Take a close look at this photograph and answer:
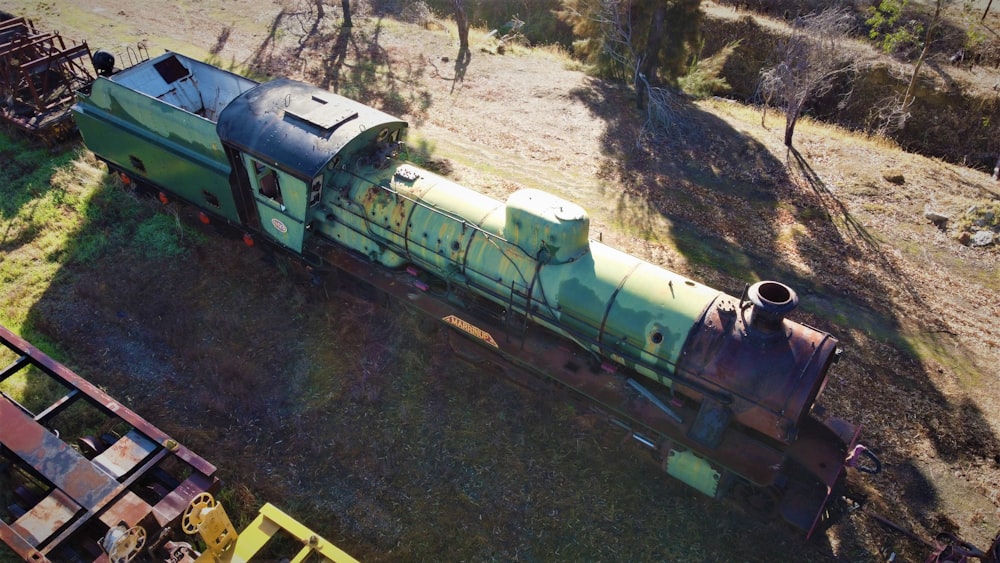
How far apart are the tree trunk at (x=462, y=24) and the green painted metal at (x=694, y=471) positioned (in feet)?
63.1

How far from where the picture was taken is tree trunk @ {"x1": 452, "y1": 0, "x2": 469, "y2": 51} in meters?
22.9

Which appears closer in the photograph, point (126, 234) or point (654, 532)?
point (654, 532)

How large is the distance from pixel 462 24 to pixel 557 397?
1807 centimetres

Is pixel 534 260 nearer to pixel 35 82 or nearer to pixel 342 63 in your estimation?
pixel 342 63

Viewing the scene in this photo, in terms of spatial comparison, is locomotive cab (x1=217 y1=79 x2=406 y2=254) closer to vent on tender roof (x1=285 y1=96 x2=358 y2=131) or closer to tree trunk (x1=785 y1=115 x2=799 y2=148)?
vent on tender roof (x1=285 y1=96 x2=358 y2=131)

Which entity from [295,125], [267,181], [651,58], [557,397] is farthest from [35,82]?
[651,58]

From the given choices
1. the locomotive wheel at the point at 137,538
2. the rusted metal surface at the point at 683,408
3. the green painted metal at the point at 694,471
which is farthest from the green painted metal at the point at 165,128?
the green painted metal at the point at 694,471

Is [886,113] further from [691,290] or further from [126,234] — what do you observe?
[126,234]

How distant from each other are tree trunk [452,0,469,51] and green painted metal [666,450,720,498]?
19.2 m

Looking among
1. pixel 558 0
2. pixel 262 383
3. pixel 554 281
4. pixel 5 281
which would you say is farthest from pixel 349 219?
pixel 558 0

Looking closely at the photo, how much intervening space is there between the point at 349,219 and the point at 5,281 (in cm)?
775

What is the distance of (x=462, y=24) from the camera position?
77.3ft

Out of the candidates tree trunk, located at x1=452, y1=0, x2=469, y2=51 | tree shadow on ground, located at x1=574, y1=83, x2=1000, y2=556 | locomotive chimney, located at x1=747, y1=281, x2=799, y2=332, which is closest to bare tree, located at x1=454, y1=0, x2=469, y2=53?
tree trunk, located at x1=452, y1=0, x2=469, y2=51

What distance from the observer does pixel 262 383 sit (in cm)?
1098
